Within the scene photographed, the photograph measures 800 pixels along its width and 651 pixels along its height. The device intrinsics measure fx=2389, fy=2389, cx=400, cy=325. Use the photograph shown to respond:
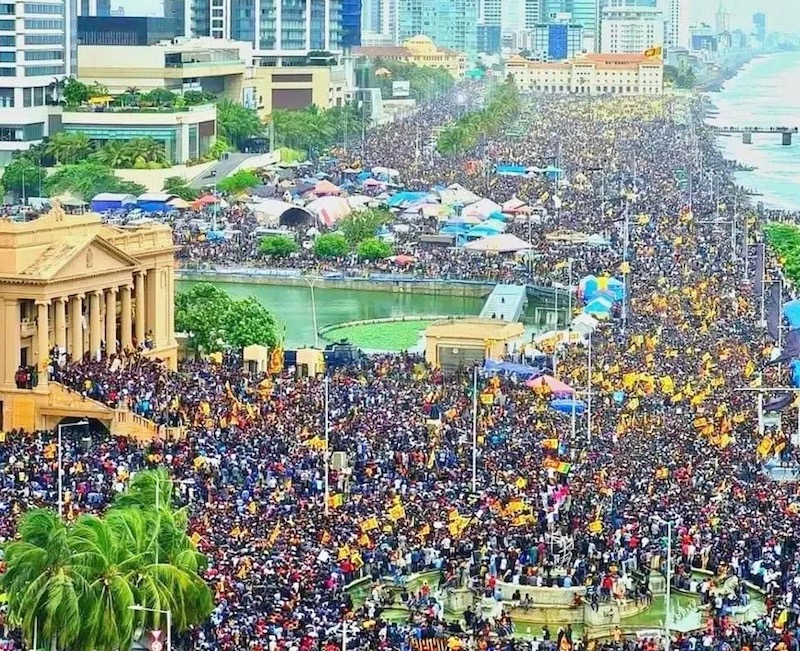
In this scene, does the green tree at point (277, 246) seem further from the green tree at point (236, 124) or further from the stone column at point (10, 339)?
the green tree at point (236, 124)

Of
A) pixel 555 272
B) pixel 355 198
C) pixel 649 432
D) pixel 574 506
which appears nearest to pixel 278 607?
pixel 574 506

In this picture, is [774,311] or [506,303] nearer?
[774,311]

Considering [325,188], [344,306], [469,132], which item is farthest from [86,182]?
[469,132]

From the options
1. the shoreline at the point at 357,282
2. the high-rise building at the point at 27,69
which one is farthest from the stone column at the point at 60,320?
the high-rise building at the point at 27,69

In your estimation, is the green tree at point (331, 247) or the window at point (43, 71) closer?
the green tree at point (331, 247)

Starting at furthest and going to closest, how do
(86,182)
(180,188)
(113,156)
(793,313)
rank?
(113,156) < (180,188) < (86,182) < (793,313)

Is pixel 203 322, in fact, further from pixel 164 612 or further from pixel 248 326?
pixel 164 612
